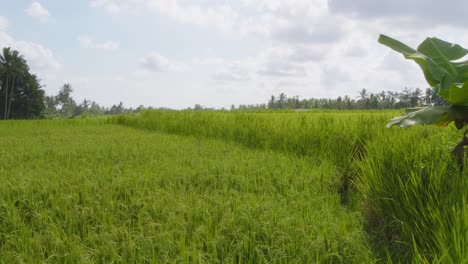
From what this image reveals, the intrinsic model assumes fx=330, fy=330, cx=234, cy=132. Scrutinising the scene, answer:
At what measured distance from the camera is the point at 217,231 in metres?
1.98

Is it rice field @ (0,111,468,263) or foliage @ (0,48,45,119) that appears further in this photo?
foliage @ (0,48,45,119)

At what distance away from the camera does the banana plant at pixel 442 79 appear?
6.96ft

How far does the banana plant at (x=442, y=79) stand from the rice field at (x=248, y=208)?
30 cm

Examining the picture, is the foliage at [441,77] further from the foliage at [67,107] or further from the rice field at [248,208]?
the foliage at [67,107]

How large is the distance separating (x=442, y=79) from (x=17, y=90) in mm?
41657

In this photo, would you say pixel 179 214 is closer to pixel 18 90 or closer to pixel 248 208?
pixel 248 208

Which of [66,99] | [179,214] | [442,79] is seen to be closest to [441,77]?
[442,79]

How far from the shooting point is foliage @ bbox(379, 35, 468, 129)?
2141 millimetres

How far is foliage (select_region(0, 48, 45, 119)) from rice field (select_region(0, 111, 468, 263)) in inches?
1426

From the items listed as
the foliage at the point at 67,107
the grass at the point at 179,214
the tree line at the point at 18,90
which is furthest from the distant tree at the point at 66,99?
the grass at the point at 179,214

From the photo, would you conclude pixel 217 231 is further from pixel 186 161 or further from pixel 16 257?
pixel 186 161

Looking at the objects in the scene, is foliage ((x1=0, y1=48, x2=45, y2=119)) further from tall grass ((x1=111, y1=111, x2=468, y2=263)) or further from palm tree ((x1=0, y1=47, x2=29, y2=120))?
tall grass ((x1=111, y1=111, x2=468, y2=263))

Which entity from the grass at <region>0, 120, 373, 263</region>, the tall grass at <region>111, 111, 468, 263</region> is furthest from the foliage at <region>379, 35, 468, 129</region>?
the grass at <region>0, 120, 373, 263</region>

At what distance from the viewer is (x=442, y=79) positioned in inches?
87.4
